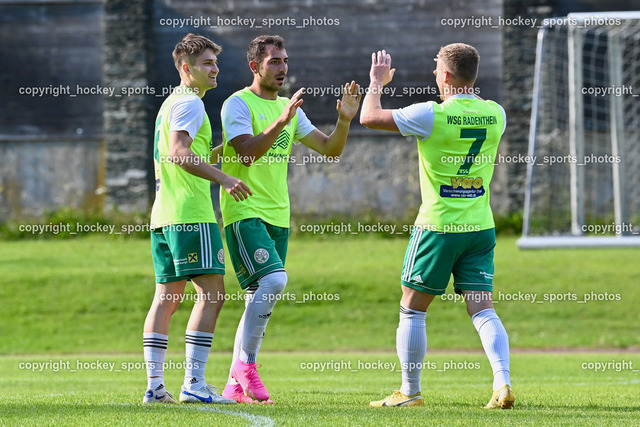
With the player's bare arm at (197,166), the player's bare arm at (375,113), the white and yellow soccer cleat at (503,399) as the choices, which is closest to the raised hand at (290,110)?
the player's bare arm at (375,113)

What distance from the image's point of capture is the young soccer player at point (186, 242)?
6.21 m

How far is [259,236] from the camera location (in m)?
6.47

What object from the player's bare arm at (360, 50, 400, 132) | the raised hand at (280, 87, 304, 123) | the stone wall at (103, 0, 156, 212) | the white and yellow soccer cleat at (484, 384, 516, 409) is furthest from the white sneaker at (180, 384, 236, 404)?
the stone wall at (103, 0, 156, 212)

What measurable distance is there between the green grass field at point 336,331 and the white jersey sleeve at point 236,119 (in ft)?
6.05

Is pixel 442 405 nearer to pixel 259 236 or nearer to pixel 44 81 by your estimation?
pixel 259 236

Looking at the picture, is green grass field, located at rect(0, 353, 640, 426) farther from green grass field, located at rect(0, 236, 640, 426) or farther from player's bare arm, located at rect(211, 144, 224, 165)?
player's bare arm, located at rect(211, 144, 224, 165)

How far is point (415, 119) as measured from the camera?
A: 20.2 feet

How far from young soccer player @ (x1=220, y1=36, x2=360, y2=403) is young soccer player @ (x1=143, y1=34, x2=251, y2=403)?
0.75 ft

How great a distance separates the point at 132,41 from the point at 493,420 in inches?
701

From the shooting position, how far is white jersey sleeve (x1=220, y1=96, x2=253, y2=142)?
655 cm

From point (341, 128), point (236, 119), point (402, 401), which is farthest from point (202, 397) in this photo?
point (341, 128)

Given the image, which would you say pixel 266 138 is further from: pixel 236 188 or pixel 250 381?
pixel 250 381

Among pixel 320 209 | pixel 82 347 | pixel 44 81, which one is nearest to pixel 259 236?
pixel 82 347

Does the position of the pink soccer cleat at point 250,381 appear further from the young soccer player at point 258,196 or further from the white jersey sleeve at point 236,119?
the white jersey sleeve at point 236,119
